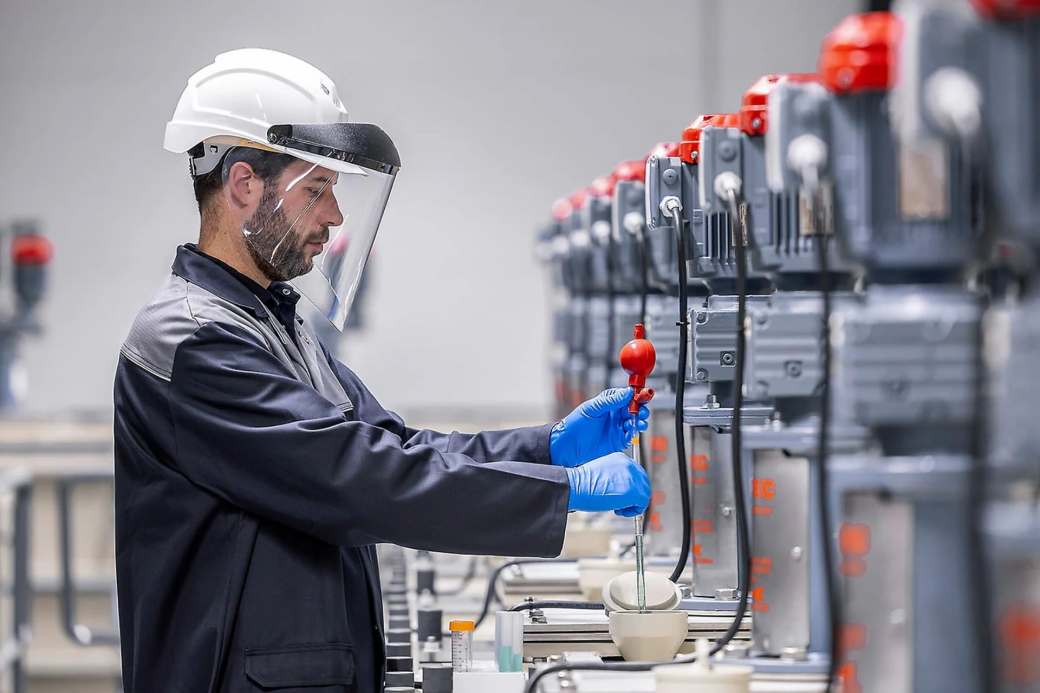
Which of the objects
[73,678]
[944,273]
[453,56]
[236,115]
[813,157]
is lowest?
[73,678]

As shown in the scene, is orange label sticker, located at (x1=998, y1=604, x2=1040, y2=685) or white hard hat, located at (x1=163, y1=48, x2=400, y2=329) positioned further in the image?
white hard hat, located at (x1=163, y1=48, x2=400, y2=329)

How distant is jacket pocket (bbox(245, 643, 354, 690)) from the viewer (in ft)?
6.68

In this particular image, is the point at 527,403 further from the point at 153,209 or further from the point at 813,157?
the point at 813,157

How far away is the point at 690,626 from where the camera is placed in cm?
213

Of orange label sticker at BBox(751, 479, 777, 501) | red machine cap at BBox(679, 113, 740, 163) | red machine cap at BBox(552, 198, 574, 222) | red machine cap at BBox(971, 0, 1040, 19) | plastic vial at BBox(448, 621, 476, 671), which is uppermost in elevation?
red machine cap at BBox(552, 198, 574, 222)

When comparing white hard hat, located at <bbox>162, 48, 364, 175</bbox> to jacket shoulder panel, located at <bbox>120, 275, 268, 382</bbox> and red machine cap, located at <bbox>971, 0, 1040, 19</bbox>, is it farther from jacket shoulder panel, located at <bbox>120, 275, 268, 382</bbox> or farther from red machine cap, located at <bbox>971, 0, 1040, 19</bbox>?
red machine cap, located at <bbox>971, 0, 1040, 19</bbox>

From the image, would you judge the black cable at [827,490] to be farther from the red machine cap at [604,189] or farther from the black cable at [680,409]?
the red machine cap at [604,189]

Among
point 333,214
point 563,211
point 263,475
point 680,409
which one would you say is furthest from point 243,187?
point 563,211

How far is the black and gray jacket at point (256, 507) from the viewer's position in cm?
203

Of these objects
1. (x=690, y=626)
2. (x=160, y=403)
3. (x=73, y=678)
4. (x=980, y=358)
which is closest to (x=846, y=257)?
(x=980, y=358)

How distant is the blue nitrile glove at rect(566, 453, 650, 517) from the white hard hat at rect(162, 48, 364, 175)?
2.09 ft

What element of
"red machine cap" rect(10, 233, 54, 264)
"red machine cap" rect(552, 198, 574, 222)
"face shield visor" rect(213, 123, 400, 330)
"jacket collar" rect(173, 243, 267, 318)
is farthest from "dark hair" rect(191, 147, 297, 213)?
"red machine cap" rect(10, 233, 54, 264)

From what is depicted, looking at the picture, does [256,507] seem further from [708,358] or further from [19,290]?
[19,290]

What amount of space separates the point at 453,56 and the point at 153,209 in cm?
184
